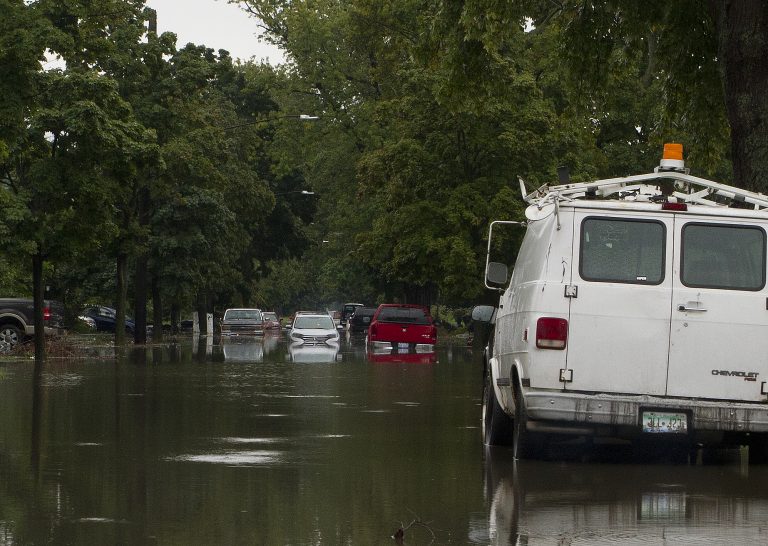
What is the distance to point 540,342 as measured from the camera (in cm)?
1164

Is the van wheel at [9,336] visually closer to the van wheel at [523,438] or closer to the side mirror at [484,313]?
the side mirror at [484,313]

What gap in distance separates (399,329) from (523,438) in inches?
1470

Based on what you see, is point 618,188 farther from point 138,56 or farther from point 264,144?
point 264,144

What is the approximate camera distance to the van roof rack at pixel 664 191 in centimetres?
1221

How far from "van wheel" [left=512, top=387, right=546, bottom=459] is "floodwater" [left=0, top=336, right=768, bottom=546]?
170 millimetres

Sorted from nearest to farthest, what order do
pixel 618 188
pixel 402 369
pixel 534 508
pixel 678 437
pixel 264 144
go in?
1. pixel 534 508
2. pixel 678 437
3. pixel 618 188
4. pixel 402 369
5. pixel 264 144

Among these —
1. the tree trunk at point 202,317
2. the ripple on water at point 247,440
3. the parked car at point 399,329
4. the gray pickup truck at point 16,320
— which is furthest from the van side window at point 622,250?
the tree trunk at point 202,317

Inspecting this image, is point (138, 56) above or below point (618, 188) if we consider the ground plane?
above

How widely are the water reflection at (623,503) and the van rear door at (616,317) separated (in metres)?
0.79

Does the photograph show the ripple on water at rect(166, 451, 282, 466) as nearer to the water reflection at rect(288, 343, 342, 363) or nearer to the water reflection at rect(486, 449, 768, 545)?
the water reflection at rect(486, 449, 768, 545)

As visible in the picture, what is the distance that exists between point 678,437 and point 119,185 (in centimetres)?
2783

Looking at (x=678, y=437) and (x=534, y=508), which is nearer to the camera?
(x=534, y=508)

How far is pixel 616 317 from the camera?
11641 mm

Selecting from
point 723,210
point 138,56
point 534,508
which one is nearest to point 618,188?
point 723,210
